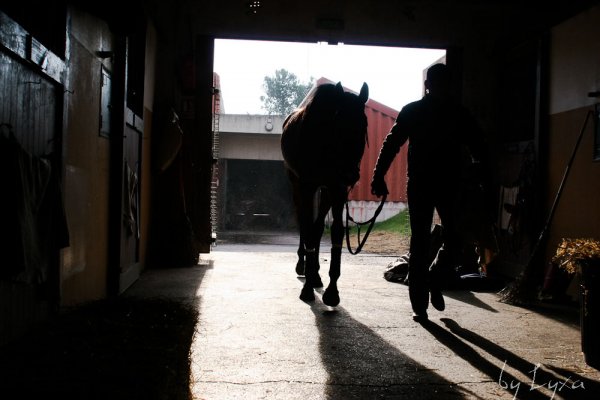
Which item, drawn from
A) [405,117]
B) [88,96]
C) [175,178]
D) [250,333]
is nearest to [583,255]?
[405,117]

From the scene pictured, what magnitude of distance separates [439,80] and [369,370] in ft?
7.28

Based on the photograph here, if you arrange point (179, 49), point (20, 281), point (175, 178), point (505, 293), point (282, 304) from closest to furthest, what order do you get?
point (20, 281)
point (282, 304)
point (505, 293)
point (175, 178)
point (179, 49)

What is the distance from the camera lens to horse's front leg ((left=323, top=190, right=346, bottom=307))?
423 centimetres

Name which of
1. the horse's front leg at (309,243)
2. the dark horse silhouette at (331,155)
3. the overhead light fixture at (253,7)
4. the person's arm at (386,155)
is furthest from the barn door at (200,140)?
the person's arm at (386,155)

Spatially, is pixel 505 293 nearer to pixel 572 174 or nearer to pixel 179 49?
pixel 572 174

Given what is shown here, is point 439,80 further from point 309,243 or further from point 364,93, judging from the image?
point 309,243

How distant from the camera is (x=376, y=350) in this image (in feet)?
10.3

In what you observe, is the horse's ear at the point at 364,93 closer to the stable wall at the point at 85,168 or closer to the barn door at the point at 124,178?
the barn door at the point at 124,178

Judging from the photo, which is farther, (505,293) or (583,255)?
(505,293)

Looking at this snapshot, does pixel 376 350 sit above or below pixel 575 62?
below

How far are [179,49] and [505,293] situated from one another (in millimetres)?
5234

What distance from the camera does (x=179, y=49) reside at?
7473 mm

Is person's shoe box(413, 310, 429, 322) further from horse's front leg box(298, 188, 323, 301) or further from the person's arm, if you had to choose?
horse's front leg box(298, 188, 323, 301)

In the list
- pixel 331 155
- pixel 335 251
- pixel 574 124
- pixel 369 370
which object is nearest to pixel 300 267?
pixel 335 251
